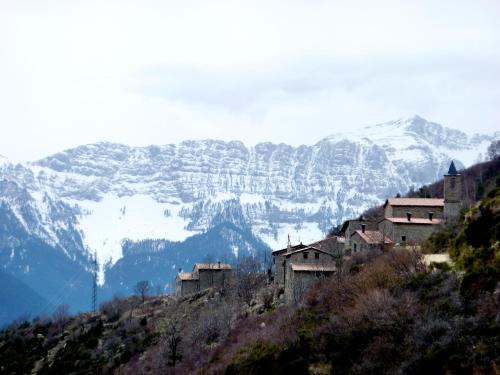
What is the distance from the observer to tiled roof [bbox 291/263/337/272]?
6284 centimetres

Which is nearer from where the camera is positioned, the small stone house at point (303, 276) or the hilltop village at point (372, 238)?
the small stone house at point (303, 276)

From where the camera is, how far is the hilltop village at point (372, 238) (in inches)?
2475

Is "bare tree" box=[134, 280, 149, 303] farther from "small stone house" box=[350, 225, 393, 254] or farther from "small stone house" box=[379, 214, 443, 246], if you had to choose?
"small stone house" box=[379, 214, 443, 246]

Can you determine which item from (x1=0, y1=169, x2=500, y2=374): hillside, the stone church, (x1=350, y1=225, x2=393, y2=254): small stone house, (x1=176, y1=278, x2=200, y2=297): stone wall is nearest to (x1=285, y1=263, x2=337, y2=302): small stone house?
(x1=0, y1=169, x2=500, y2=374): hillside

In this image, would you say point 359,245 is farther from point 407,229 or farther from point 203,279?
point 203,279

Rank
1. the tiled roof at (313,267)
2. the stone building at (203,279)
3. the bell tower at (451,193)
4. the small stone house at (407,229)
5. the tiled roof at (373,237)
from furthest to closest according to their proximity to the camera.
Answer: the stone building at (203,279) < the bell tower at (451,193) < the small stone house at (407,229) < the tiled roof at (373,237) < the tiled roof at (313,267)

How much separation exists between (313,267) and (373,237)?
704 cm

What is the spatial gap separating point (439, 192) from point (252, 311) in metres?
96.4

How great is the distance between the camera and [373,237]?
220 feet

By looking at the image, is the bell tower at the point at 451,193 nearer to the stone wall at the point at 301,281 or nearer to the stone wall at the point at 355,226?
the stone wall at the point at 355,226

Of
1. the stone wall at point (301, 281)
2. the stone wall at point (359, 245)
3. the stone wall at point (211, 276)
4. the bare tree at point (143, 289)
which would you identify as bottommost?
the bare tree at point (143, 289)

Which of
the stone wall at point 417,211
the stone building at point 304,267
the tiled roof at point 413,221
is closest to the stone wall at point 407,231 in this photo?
the tiled roof at point 413,221

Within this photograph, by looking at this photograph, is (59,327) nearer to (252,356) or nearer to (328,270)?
(328,270)

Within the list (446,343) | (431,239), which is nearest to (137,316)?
(431,239)
